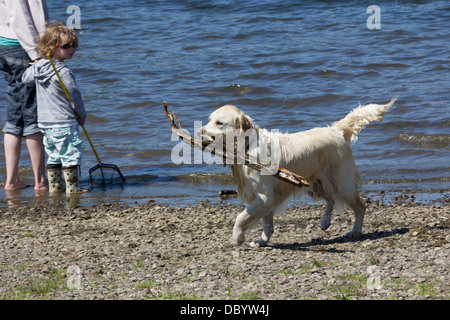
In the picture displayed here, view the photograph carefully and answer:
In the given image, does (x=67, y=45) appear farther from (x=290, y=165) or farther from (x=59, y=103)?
(x=290, y=165)

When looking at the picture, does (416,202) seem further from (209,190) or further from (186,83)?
(186,83)

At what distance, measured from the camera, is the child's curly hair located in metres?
7.90

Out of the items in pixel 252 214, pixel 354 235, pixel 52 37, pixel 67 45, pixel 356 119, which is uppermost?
pixel 52 37

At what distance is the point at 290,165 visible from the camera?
6133 mm

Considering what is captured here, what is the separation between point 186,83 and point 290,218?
24.8 feet

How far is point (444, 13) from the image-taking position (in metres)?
18.1

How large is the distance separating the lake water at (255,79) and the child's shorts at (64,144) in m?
0.58

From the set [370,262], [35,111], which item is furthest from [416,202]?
[35,111]

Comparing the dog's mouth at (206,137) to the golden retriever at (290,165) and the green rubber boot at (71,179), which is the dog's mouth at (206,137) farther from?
the green rubber boot at (71,179)

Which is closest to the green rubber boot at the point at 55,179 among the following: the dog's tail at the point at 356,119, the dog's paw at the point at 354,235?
the dog's tail at the point at 356,119

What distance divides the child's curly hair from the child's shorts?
985 millimetres

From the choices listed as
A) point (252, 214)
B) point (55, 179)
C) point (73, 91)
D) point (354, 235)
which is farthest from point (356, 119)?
point (55, 179)

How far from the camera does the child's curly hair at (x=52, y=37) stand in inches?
311

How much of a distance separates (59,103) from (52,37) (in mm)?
838
